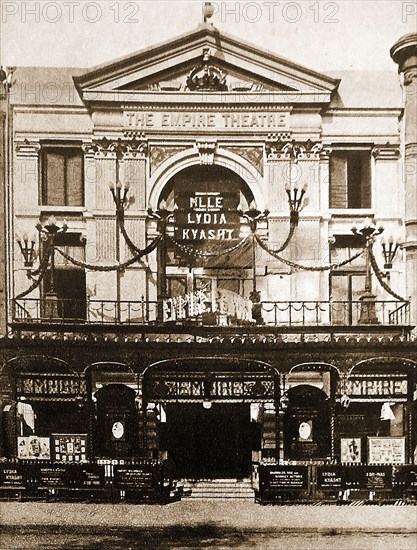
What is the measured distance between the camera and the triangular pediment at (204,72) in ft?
44.0

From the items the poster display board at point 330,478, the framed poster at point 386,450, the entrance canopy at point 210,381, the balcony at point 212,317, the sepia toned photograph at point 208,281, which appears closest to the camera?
the sepia toned photograph at point 208,281

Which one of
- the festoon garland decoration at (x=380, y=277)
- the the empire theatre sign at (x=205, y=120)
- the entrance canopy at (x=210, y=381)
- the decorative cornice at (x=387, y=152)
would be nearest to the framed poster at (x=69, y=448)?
the entrance canopy at (x=210, y=381)

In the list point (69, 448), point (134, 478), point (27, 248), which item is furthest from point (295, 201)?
point (69, 448)

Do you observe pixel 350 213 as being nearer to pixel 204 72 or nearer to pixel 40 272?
pixel 204 72

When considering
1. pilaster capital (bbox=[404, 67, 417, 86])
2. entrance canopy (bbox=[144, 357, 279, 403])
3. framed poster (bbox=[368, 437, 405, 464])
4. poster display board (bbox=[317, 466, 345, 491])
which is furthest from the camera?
entrance canopy (bbox=[144, 357, 279, 403])

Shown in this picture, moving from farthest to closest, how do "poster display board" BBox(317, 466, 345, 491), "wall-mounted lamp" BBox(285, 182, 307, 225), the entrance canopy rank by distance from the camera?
the entrance canopy
"wall-mounted lamp" BBox(285, 182, 307, 225)
"poster display board" BBox(317, 466, 345, 491)

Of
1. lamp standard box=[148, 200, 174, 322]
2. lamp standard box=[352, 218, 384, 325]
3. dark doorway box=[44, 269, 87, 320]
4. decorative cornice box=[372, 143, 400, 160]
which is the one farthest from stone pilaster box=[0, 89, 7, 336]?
decorative cornice box=[372, 143, 400, 160]

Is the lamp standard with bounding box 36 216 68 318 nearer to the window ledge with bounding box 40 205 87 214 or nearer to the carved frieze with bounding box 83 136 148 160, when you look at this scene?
the window ledge with bounding box 40 205 87 214

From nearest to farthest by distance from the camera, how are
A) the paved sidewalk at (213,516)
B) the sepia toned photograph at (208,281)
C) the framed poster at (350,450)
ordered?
1. the paved sidewalk at (213,516)
2. the sepia toned photograph at (208,281)
3. the framed poster at (350,450)

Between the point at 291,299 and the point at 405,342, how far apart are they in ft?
8.14

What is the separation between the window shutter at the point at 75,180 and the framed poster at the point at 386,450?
7.56 metres

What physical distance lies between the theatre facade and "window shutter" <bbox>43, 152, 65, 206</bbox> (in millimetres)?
43

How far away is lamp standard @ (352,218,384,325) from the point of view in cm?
1452

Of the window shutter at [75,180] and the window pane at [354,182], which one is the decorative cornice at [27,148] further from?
the window pane at [354,182]
